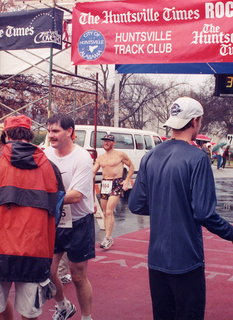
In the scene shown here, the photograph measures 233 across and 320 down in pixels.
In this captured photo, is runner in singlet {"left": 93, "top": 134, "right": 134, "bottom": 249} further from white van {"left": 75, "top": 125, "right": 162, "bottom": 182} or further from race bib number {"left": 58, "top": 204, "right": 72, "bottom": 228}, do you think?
white van {"left": 75, "top": 125, "right": 162, "bottom": 182}

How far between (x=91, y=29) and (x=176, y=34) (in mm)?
1286

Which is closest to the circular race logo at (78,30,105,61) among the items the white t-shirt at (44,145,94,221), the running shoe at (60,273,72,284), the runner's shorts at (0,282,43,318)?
the running shoe at (60,273,72,284)

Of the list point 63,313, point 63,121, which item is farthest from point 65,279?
point 63,121

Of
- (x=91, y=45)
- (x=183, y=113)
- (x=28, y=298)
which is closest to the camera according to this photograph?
(x=183, y=113)

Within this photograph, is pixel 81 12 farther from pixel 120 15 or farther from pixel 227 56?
pixel 227 56

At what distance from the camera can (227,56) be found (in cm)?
694

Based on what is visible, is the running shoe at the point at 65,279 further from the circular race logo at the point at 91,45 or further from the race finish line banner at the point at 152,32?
the circular race logo at the point at 91,45

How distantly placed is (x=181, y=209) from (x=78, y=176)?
140 centimetres

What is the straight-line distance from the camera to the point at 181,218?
9.80ft

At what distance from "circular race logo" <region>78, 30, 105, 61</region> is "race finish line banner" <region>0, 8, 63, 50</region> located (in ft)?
2.22

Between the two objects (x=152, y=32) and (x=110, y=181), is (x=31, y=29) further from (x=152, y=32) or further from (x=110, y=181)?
(x=110, y=181)

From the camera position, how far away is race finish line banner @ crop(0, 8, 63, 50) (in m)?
8.19

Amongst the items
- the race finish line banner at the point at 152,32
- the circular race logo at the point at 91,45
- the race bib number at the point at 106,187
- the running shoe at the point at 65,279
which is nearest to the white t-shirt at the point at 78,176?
the running shoe at the point at 65,279

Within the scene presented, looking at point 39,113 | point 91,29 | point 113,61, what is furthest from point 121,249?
point 39,113
